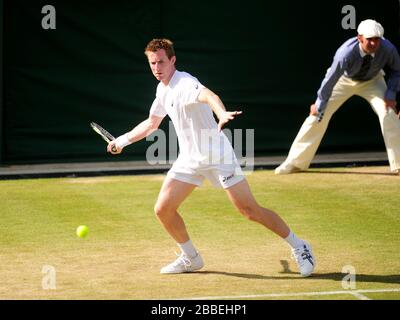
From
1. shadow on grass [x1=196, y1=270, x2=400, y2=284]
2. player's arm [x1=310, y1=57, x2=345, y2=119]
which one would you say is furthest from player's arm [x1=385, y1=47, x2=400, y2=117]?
shadow on grass [x1=196, y1=270, x2=400, y2=284]

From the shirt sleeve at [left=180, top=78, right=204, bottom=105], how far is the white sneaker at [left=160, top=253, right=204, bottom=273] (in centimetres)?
133

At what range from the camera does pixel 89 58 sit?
1448 cm

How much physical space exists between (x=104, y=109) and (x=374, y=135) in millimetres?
3859

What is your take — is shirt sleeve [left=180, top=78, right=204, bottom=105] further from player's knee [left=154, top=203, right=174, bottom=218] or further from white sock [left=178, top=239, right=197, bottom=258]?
white sock [left=178, top=239, right=197, bottom=258]

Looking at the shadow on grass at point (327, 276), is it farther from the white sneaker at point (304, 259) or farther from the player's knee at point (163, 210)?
the player's knee at point (163, 210)

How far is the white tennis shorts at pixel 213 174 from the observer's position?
8.56 m

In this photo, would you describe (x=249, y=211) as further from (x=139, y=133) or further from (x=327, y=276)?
(x=139, y=133)

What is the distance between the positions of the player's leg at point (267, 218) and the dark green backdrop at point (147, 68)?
622 centimetres

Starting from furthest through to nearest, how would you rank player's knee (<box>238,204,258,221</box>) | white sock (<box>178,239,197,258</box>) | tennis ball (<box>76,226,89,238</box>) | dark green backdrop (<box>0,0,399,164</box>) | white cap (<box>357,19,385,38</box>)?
dark green backdrop (<box>0,0,399,164</box>) → white cap (<box>357,19,385,38</box>) → tennis ball (<box>76,226,89,238</box>) → white sock (<box>178,239,197,258</box>) → player's knee (<box>238,204,258,221</box>)

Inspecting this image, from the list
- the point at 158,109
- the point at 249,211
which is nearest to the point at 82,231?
the point at 158,109

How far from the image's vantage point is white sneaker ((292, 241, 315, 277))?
868cm
